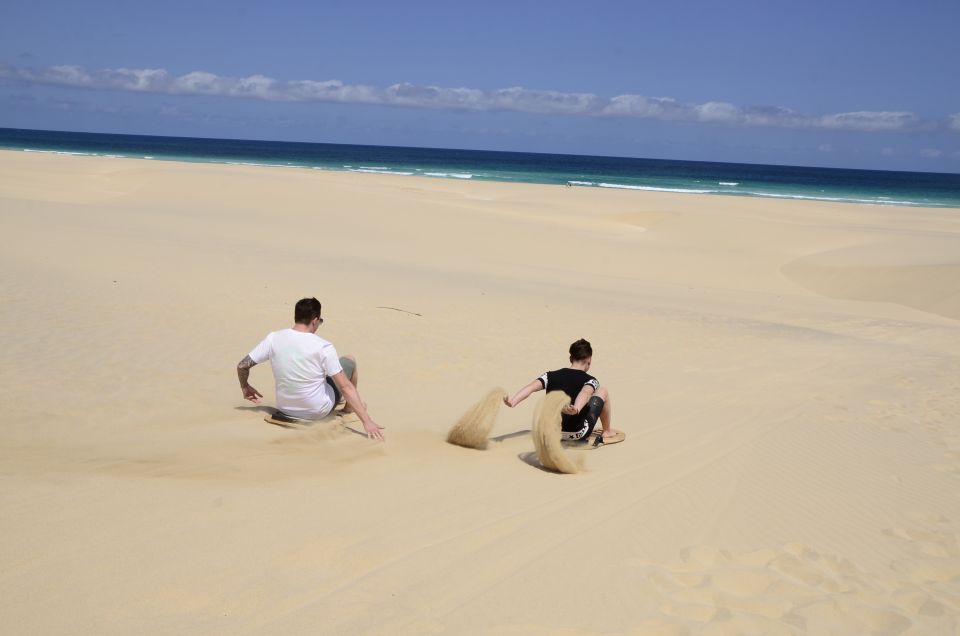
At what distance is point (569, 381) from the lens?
20.1 ft

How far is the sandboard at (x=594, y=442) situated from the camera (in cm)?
623

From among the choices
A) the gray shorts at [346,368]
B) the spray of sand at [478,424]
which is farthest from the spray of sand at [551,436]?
the gray shorts at [346,368]

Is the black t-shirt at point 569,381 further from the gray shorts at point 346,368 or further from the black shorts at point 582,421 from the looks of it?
the gray shorts at point 346,368

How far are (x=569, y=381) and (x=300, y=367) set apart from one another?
203cm

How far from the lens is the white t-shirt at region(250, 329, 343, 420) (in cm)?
586

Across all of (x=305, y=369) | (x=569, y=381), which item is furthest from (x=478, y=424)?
(x=305, y=369)

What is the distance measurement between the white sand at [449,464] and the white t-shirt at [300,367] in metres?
0.23

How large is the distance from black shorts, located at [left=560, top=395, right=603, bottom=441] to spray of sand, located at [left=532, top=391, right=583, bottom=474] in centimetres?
58

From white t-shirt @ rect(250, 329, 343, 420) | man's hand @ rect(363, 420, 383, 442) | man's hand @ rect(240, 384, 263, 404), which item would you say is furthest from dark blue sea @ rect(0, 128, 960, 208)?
man's hand @ rect(363, 420, 383, 442)

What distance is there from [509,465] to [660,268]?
15142 mm

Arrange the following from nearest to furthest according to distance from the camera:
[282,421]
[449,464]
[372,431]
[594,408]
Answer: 1. [449,464]
2. [372,431]
3. [282,421]
4. [594,408]

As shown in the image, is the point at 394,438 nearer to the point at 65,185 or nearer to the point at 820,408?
the point at 820,408

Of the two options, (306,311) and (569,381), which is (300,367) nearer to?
(306,311)

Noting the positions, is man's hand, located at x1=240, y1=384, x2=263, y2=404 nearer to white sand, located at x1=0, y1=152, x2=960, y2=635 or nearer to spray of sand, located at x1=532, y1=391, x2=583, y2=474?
white sand, located at x1=0, y1=152, x2=960, y2=635
